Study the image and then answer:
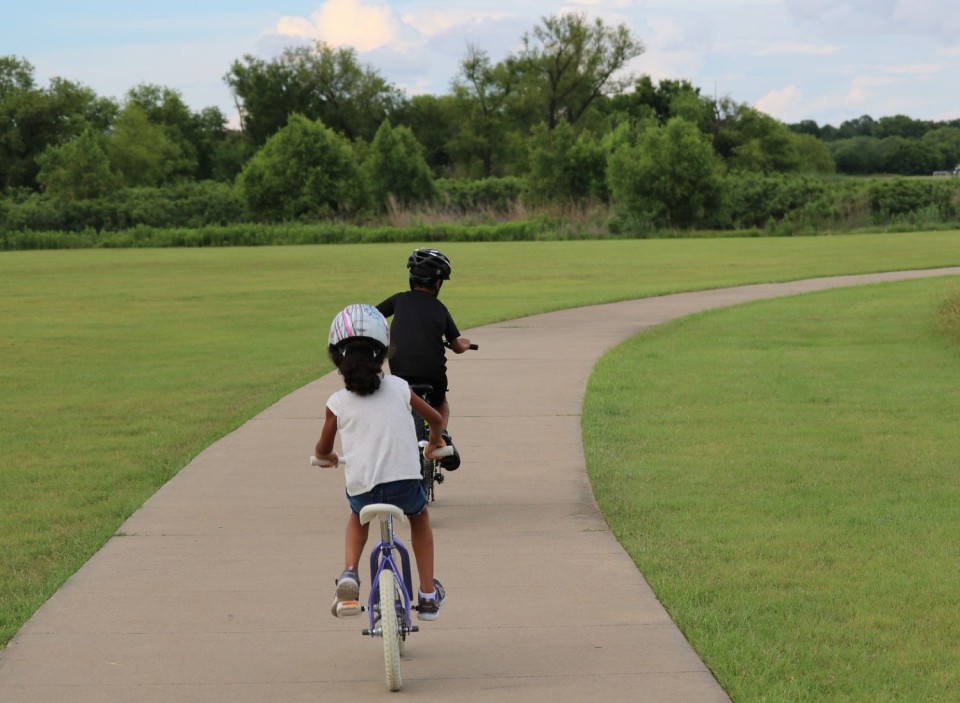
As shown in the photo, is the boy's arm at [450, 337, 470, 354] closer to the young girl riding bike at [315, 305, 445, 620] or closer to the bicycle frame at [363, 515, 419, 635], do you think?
the young girl riding bike at [315, 305, 445, 620]

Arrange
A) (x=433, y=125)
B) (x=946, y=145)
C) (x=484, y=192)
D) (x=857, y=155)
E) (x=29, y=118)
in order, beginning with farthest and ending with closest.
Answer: (x=857, y=155), (x=946, y=145), (x=433, y=125), (x=29, y=118), (x=484, y=192)

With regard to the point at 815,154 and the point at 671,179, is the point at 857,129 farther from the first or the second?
the point at 671,179

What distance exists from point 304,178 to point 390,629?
63.2 metres

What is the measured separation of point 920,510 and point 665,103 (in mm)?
102048

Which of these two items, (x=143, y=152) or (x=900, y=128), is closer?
(x=143, y=152)

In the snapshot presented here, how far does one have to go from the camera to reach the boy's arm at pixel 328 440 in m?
5.61

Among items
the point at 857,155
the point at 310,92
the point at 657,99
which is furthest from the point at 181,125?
the point at 857,155

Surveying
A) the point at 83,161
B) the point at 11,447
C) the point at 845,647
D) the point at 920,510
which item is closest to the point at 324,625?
the point at 845,647

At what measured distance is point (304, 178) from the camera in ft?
220

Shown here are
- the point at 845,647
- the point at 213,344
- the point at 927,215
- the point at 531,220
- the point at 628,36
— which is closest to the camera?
the point at 845,647

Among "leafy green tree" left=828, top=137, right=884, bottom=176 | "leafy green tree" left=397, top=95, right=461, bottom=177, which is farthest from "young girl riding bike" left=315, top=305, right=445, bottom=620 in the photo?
"leafy green tree" left=828, top=137, right=884, bottom=176

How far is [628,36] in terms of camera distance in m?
105

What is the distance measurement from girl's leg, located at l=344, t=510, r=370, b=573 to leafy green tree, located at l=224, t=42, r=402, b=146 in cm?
10405

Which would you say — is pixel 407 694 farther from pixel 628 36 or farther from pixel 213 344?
pixel 628 36
